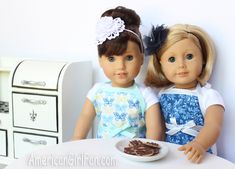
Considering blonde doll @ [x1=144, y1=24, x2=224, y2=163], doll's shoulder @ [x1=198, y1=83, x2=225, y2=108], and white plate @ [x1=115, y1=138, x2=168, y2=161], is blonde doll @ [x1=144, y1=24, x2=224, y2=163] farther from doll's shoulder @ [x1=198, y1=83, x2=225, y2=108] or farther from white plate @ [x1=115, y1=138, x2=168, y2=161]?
white plate @ [x1=115, y1=138, x2=168, y2=161]

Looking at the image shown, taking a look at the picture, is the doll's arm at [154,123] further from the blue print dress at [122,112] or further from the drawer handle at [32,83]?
the drawer handle at [32,83]

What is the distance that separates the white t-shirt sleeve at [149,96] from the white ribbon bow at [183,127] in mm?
76

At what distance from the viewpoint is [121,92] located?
0.98 metres

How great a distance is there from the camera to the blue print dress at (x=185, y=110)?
0.93 metres

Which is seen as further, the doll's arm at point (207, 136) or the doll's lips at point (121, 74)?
the doll's lips at point (121, 74)

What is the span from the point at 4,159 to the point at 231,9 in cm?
86

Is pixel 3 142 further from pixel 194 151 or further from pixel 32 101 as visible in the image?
pixel 194 151

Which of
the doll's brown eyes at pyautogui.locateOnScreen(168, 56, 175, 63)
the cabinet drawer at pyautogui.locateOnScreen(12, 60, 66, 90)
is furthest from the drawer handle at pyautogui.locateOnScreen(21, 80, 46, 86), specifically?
the doll's brown eyes at pyautogui.locateOnScreen(168, 56, 175, 63)

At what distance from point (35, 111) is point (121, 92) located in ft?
0.90

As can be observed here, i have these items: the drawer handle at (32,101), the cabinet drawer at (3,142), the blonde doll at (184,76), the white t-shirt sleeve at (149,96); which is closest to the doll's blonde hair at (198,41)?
the blonde doll at (184,76)

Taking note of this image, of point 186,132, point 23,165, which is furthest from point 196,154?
point 23,165

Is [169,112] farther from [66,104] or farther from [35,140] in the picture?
[35,140]

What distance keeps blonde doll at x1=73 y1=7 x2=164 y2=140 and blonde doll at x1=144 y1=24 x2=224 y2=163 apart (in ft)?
0.15

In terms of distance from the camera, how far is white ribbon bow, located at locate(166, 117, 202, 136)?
3.06ft
